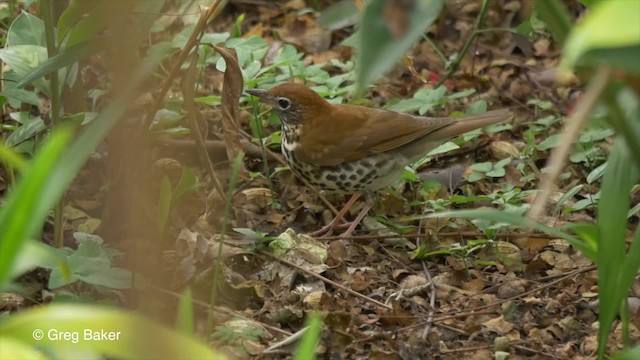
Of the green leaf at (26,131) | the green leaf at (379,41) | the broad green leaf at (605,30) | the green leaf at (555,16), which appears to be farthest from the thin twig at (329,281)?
the broad green leaf at (605,30)

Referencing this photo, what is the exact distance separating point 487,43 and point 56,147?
516cm

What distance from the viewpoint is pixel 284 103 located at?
467 cm

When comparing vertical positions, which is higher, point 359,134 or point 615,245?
point 615,245

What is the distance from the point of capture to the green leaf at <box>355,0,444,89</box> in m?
1.46

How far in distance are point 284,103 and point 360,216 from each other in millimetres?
685

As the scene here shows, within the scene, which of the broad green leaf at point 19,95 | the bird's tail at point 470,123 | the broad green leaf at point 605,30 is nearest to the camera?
the broad green leaf at point 605,30

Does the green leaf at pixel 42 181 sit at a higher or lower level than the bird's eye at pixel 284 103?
higher

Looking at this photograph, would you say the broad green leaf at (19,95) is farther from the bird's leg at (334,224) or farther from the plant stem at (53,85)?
the bird's leg at (334,224)

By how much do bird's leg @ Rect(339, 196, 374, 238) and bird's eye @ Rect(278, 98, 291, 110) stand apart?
0.58m

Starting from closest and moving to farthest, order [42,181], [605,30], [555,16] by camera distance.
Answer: [605,30] < [42,181] < [555,16]

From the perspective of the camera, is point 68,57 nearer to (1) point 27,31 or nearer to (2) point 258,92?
(1) point 27,31

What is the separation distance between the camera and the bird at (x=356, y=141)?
4.47m

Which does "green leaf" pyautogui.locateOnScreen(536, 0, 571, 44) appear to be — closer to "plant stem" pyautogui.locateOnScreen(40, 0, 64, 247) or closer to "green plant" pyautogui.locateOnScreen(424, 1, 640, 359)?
"green plant" pyautogui.locateOnScreen(424, 1, 640, 359)

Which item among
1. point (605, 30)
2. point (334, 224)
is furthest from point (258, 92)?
point (605, 30)
